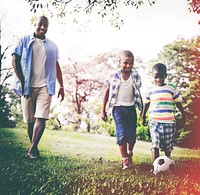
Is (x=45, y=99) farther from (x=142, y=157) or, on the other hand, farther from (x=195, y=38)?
(x=195, y=38)

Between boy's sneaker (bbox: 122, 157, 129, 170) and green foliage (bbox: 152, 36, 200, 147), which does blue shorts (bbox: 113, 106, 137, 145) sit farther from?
green foliage (bbox: 152, 36, 200, 147)

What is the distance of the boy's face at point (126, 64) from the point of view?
2.30 m

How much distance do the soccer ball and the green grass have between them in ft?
0.12

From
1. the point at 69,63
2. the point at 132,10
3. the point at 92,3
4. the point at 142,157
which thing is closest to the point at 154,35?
the point at 132,10

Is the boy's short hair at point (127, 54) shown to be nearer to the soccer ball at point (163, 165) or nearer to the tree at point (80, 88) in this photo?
the tree at point (80, 88)

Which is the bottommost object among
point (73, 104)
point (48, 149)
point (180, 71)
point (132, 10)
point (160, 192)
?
point (160, 192)

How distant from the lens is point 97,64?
96.9 inches

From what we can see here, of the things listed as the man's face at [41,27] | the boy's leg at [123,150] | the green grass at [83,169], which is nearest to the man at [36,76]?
→ the man's face at [41,27]

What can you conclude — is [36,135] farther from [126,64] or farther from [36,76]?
[126,64]

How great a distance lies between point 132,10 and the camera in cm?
255

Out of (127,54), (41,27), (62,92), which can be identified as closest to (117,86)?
(127,54)

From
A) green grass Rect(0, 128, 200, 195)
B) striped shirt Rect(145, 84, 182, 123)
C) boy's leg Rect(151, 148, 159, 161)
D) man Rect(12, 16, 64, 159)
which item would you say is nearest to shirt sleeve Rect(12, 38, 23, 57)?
man Rect(12, 16, 64, 159)

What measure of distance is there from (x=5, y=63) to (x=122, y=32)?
77 centimetres

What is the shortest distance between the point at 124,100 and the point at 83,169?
0.47 m
